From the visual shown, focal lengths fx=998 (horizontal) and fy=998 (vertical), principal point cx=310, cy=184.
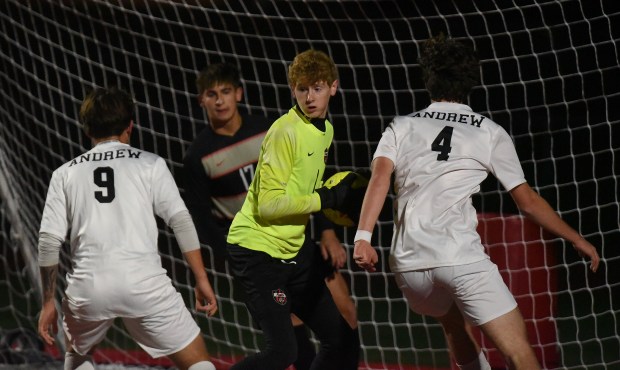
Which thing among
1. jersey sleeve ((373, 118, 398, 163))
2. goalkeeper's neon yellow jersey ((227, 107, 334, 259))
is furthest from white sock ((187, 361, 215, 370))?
jersey sleeve ((373, 118, 398, 163))

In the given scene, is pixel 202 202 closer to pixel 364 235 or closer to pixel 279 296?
pixel 279 296

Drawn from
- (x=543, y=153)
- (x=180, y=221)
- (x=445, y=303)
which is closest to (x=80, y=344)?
(x=180, y=221)

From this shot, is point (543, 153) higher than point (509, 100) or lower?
lower

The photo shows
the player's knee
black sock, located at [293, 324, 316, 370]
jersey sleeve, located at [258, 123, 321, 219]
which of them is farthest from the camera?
black sock, located at [293, 324, 316, 370]

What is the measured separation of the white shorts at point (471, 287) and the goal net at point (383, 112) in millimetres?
1938

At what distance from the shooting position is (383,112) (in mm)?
11492

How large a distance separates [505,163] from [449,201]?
25cm

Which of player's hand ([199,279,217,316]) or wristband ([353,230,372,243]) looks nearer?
wristband ([353,230,372,243])

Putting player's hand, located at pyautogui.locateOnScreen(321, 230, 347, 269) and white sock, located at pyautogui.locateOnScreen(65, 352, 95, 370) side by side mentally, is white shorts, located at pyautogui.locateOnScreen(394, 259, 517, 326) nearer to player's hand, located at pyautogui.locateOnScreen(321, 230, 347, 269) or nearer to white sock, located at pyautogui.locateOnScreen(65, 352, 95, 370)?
player's hand, located at pyautogui.locateOnScreen(321, 230, 347, 269)

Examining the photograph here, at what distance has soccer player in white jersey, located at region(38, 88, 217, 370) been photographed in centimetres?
385

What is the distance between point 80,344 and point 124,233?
0.52m

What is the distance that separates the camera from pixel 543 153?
36.3 feet

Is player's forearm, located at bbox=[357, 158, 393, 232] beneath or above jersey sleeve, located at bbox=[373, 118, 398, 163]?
beneath

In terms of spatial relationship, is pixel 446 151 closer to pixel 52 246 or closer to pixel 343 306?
pixel 343 306
